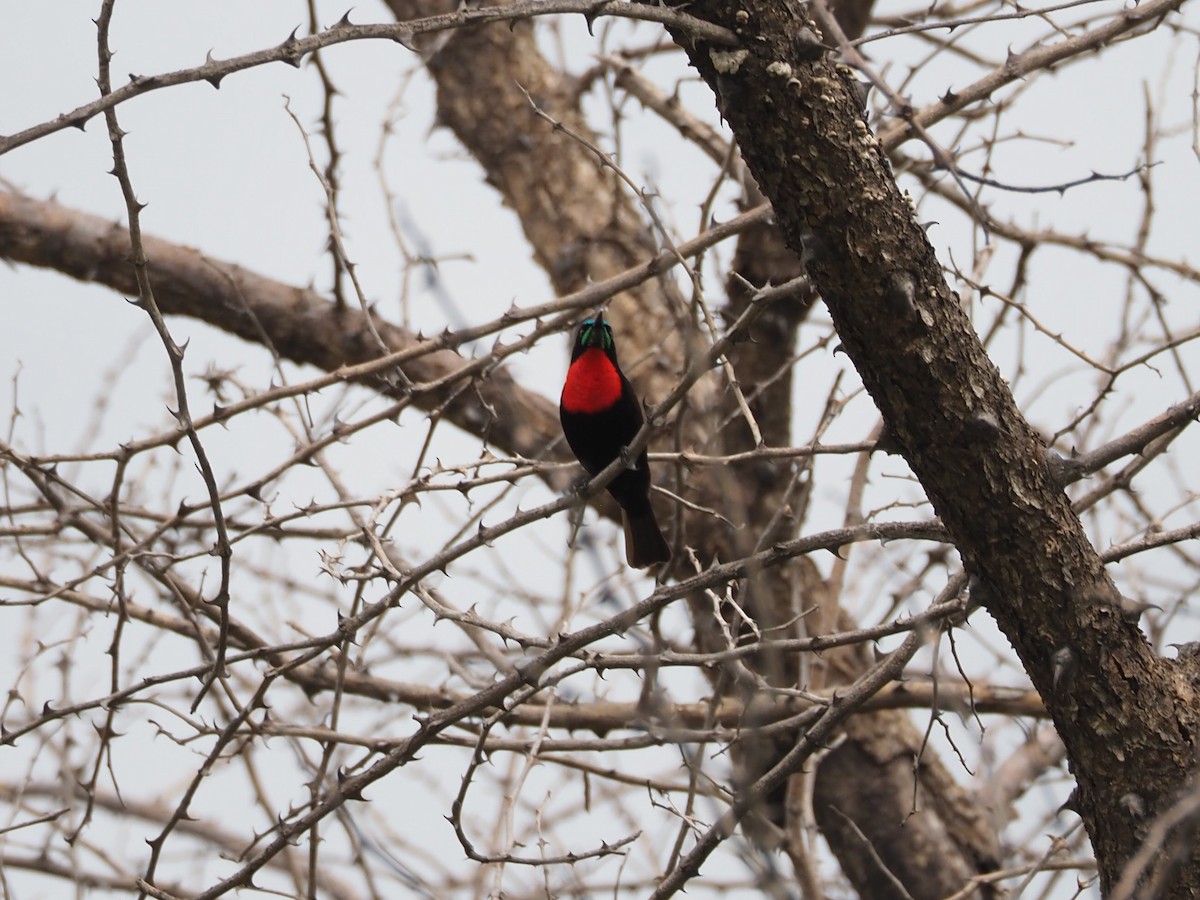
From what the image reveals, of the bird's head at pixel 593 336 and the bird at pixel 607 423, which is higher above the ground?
the bird's head at pixel 593 336

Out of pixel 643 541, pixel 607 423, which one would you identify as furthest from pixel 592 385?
pixel 643 541

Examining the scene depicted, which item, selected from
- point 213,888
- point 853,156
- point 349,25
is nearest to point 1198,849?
point 853,156

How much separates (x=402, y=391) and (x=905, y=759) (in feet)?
9.58

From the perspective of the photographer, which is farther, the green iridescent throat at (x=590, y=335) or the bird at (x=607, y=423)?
the green iridescent throat at (x=590, y=335)

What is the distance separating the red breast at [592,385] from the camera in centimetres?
484

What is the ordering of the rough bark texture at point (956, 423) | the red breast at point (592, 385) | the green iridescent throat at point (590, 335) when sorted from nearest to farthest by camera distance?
1. the rough bark texture at point (956, 423)
2. the red breast at point (592, 385)
3. the green iridescent throat at point (590, 335)

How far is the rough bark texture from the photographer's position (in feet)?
7.25

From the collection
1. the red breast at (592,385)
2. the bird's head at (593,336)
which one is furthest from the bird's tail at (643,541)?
the bird's head at (593,336)

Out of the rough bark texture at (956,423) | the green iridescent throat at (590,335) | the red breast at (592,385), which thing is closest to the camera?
the rough bark texture at (956,423)

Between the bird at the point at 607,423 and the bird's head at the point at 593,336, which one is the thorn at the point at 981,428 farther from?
the bird's head at the point at 593,336

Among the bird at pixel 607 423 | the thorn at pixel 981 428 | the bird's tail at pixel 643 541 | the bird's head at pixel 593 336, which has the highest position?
the bird's head at pixel 593 336

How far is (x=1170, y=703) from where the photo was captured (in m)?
2.40

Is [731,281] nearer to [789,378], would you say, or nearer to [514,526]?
[789,378]

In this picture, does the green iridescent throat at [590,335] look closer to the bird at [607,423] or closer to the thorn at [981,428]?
the bird at [607,423]
